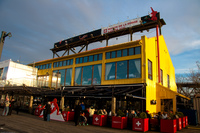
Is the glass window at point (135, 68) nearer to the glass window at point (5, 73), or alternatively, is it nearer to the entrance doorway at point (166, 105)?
the entrance doorway at point (166, 105)

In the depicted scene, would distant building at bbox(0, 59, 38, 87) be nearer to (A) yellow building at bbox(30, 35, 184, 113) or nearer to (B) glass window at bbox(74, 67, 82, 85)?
(A) yellow building at bbox(30, 35, 184, 113)

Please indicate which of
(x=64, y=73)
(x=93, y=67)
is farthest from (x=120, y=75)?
(x=64, y=73)

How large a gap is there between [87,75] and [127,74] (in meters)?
6.28

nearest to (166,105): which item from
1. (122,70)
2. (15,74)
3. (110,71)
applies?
(122,70)

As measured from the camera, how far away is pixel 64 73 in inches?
979

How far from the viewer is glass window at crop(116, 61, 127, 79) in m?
17.6

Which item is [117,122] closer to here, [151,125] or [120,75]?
[151,125]

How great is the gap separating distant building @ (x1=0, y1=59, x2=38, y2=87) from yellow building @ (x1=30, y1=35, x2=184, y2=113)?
221 inches

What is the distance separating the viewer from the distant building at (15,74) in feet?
81.5

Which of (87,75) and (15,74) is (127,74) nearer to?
(87,75)

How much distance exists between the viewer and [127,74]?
56.7ft

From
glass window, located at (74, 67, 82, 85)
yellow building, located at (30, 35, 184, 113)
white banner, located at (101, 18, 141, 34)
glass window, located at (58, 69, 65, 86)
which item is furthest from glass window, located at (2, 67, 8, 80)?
white banner, located at (101, 18, 141, 34)

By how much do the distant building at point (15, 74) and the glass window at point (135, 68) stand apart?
15988mm

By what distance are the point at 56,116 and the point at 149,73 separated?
34.7 feet
